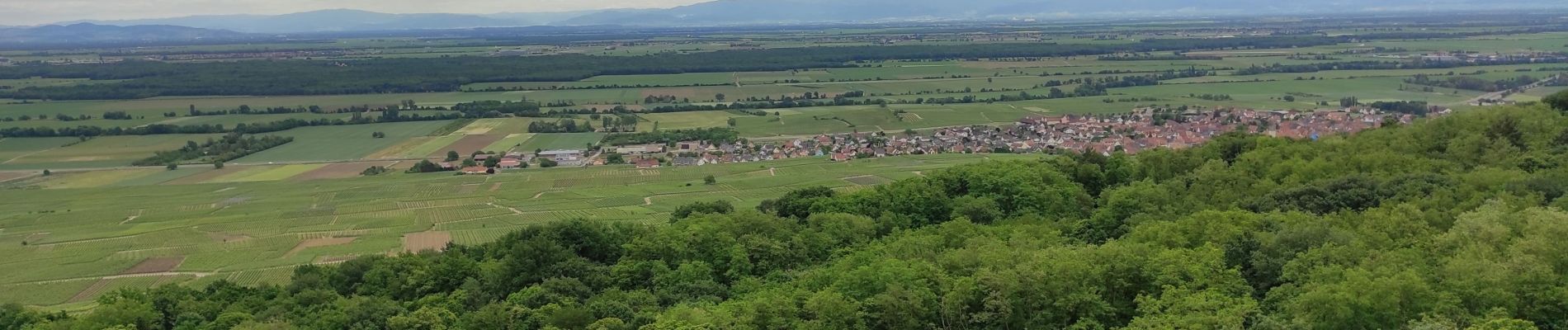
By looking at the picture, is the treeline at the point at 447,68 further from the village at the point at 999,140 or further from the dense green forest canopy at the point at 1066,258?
the dense green forest canopy at the point at 1066,258

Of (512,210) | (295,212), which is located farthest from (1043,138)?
(295,212)

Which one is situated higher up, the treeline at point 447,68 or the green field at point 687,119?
the treeline at point 447,68

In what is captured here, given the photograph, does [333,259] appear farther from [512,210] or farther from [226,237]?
[512,210]

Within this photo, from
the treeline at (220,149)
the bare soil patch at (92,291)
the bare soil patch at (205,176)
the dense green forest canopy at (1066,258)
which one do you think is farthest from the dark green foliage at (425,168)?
the dense green forest canopy at (1066,258)

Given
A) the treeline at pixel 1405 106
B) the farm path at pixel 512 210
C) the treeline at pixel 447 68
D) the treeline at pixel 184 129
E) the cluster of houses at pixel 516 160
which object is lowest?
the farm path at pixel 512 210

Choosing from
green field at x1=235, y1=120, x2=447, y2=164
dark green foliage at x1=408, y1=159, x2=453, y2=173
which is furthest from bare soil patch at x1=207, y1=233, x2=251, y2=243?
green field at x1=235, y1=120, x2=447, y2=164

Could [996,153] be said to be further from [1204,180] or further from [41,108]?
[41,108]

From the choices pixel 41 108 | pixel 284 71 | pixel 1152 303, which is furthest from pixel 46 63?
pixel 1152 303
